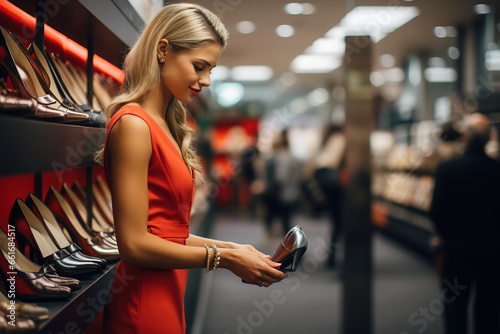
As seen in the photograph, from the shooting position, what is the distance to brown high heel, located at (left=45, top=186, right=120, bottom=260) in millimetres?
1583

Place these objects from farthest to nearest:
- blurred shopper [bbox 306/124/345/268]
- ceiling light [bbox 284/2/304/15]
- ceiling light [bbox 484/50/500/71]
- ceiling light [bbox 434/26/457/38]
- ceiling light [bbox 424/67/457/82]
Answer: ceiling light [bbox 424/67/457/82]
ceiling light [bbox 434/26/457/38]
ceiling light [bbox 284/2/304/15]
ceiling light [bbox 484/50/500/71]
blurred shopper [bbox 306/124/345/268]

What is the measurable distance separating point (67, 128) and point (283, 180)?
5.45 meters

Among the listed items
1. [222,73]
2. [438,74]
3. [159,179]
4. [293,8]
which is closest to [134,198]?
[159,179]

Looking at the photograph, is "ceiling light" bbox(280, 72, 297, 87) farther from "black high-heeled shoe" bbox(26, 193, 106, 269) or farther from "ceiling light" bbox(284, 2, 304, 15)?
"black high-heeled shoe" bbox(26, 193, 106, 269)

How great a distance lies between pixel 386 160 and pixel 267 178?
3.65 m

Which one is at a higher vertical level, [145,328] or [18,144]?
[18,144]

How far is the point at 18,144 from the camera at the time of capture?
85cm

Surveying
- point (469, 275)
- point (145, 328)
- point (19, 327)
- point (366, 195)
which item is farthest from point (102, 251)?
point (469, 275)

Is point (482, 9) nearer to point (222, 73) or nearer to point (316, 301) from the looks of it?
point (316, 301)

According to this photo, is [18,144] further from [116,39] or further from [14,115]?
[116,39]

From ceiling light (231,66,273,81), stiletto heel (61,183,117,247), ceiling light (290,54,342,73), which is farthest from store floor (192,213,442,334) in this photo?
ceiling light (231,66,273,81)

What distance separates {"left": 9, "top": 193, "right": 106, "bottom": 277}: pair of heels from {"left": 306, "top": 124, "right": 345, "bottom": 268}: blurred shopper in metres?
4.56

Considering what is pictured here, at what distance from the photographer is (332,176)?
5.78 metres

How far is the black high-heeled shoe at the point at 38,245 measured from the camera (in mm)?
1292
